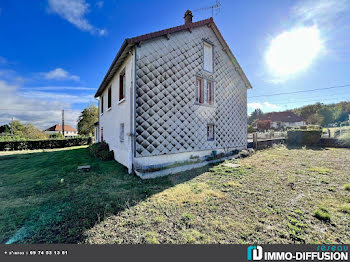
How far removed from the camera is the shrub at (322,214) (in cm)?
278

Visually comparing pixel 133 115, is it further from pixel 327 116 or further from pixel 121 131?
pixel 327 116

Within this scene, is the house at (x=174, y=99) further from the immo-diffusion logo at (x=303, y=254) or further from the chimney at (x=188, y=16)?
the immo-diffusion logo at (x=303, y=254)

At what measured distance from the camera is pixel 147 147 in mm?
5777

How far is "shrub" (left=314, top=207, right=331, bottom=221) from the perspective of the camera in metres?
2.78

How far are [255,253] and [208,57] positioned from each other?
8.77 m

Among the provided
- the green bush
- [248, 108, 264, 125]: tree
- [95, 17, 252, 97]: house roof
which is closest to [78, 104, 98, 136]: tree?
[95, 17, 252, 97]: house roof

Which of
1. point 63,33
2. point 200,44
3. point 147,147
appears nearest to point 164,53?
point 200,44

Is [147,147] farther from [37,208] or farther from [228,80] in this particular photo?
[228,80]

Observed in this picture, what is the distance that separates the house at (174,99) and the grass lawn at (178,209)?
4.60 feet

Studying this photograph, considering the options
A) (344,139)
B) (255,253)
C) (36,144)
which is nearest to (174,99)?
(255,253)

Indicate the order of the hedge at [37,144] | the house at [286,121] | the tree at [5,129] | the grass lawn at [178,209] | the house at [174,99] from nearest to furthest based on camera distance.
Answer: the grass lawn at [178,209] < the house at [174,99] < the hedge at [37,144] < the tree at [5,129] < the house at [286,121]

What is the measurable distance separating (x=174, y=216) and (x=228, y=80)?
355 inches

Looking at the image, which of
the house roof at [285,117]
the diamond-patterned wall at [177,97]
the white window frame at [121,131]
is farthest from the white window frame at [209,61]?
the house roof at [285,117]

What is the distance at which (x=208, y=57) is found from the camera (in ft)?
27.6
